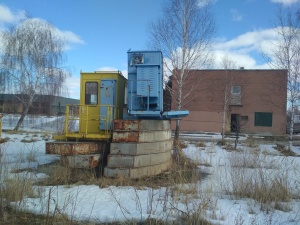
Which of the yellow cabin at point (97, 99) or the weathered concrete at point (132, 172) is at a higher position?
the yellow cabin at point (97, 99)

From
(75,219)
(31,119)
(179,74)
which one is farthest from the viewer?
(31,119)

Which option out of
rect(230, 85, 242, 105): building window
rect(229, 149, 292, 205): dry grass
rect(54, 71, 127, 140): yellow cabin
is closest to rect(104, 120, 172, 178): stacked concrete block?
rect(54, 71, 127, 140): yellow cabin

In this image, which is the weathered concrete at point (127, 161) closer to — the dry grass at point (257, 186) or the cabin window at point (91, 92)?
the cabin window at point (91, 92)

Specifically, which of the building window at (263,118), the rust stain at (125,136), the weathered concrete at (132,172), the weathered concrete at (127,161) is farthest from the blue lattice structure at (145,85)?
the building window at (263,118)

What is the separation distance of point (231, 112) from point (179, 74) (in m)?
17.9

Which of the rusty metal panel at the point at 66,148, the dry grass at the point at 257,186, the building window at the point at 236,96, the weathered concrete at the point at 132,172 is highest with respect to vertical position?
the building window at the point at 236,96

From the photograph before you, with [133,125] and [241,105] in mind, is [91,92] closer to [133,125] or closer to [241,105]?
[133,125]

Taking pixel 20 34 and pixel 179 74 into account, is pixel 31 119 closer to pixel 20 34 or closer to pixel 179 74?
pixel 20 34

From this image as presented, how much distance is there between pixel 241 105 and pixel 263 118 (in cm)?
314

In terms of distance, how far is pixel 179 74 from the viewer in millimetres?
21453

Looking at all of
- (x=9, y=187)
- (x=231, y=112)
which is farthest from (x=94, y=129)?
(x=231, y=112)

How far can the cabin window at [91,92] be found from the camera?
11547 millimetres

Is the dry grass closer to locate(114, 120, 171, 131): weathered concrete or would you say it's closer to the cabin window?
locate(114, 120, 171, 131): weathered concrete

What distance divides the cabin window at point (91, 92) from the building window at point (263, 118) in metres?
29.6
